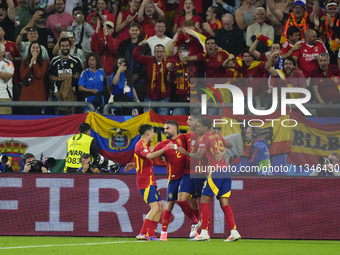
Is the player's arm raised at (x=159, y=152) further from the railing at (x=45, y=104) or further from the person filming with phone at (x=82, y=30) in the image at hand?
the person filming with phone at (x=82, y=30)

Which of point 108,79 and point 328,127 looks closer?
point 328,127

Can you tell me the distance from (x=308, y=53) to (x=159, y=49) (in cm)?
337

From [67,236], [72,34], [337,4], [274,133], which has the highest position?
[337,4]

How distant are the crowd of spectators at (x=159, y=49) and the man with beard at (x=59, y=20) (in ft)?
0.08

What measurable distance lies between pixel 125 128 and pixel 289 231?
Result: 12.6 feet

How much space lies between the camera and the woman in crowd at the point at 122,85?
1171 cm

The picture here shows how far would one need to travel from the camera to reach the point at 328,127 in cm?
1104

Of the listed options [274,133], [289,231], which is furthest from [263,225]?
[274,133]

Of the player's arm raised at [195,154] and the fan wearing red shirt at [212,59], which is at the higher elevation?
the fan wearing red shirt at [212,59]

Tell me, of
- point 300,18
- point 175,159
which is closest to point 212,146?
point 175,159

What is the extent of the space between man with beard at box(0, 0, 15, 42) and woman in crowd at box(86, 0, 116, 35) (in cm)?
186

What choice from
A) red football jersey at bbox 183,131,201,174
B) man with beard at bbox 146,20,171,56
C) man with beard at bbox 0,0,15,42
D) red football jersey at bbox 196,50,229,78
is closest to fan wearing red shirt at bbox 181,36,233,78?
red football jersey at bbox 196,50,229,78

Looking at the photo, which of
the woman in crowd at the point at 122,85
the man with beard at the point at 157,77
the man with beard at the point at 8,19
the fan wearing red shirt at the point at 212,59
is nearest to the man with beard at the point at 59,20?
the man with beard at the point at 8,19

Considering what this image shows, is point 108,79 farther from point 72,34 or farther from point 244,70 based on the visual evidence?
point 244,70
